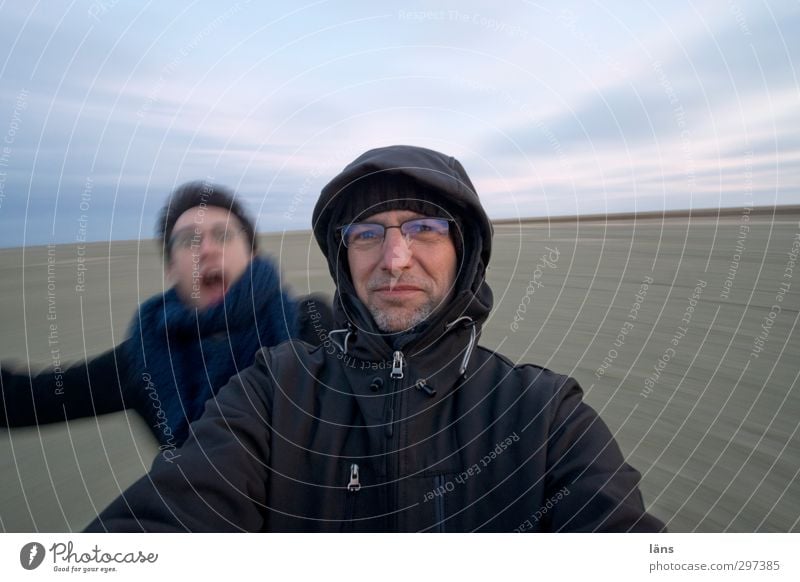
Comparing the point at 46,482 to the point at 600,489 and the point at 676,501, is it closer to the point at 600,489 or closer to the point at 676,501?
the point at 600,489

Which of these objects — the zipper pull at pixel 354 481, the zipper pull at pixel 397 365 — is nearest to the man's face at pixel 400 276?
the zipper pull at pixel 397 365

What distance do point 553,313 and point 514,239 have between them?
78 centimetres

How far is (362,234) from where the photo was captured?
1.83 m

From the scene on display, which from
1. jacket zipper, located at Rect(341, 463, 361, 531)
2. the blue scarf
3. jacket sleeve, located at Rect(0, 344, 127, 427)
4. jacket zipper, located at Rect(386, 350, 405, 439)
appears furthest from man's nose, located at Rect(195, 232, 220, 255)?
jacket zipper, located at Rect(341, 463, 361, 531)

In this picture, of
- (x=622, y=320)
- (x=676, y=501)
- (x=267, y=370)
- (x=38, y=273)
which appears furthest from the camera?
(x=622, y=320)

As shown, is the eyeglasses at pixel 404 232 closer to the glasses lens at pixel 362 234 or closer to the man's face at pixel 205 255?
the glasses lens at pixel 362 234

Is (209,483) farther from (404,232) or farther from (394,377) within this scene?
(404,232)

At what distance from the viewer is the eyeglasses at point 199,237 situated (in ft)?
Answer: 7.46

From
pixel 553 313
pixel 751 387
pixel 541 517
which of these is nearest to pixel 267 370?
pixel 541 517

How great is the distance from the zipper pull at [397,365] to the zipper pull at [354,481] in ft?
0.76

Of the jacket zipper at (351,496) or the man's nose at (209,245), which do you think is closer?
the jacket zipper at (351,496)

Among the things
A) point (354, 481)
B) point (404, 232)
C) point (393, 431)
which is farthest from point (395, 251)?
point (354, 481)

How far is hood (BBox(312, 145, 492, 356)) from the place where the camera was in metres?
1.73

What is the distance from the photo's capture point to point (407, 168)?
5.61ft
